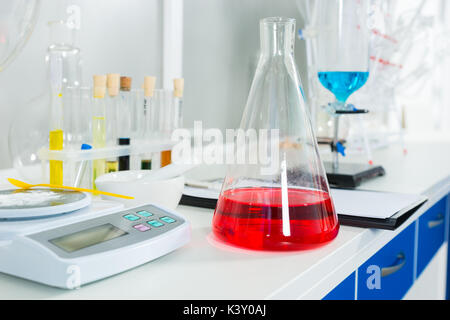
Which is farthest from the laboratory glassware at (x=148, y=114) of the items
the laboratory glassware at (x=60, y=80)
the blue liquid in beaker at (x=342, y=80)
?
the blue liquid in beaker at (x=342, y=80)

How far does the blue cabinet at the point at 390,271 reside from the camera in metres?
0.67

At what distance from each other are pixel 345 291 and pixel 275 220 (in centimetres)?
15

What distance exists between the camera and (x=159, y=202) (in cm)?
66

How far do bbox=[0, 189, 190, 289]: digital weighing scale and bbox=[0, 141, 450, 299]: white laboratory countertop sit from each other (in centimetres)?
1

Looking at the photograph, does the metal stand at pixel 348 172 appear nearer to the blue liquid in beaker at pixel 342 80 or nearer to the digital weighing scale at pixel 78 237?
the blue liquid in beaker at pixel 342 80

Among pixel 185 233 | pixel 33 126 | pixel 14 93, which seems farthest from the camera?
pixel 14 93

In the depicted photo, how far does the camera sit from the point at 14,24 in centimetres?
65

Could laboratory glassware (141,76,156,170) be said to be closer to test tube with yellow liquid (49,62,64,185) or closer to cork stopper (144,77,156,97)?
cork stopper (144,77,156,97)

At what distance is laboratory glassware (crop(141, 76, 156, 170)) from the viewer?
0.84 m

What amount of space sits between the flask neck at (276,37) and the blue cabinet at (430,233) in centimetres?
60
